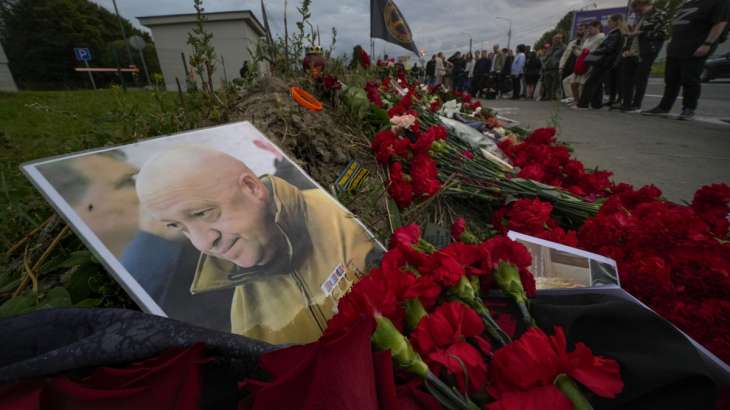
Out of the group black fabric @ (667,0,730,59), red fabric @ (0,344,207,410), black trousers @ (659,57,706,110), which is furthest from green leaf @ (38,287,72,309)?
black fabric @ (667,0,730,59)

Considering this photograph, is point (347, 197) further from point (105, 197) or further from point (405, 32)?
point (405, 32)

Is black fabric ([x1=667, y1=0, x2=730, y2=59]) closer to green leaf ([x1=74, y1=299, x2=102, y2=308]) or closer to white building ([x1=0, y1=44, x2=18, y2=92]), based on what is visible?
green leaf ([x1=74, y1=299, x2=102, y2=308])

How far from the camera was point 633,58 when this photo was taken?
15.4 feet

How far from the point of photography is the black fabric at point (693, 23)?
347cm

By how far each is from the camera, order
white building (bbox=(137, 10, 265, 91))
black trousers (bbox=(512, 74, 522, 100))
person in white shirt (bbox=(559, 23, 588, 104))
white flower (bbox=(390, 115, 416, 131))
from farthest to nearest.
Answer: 1. white building (bbox=(137, 10, 265, 91))
2. black trousers (bbox=(512, 74, 522, 100))
3. person in white shirt (bbox=(559, 23, 588, 104))
4. white flower (bbox=(390, 115, 416, 131))

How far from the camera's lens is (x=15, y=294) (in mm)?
583

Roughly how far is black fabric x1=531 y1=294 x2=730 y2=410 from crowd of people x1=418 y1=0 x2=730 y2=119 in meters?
2.53

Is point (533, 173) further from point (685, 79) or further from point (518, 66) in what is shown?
point (518, 66)

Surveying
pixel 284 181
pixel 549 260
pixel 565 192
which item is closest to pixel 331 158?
pixel 284 181

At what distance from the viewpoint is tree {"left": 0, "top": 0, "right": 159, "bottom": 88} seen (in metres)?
20.9

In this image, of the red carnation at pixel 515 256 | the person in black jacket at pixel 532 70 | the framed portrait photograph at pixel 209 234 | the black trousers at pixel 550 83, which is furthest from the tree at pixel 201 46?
the person in black jacket at pixel 532 70

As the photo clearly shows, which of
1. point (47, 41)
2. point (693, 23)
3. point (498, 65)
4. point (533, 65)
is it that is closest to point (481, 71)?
point (498, 65)

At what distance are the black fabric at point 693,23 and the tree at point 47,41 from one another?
2641 centimetres

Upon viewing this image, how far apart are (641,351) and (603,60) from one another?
628 cm
